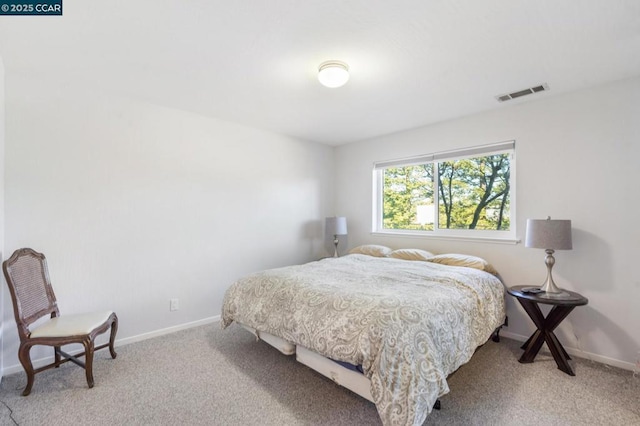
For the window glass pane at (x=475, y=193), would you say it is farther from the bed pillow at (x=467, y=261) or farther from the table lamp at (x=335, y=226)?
the table lamp at (x=335, y=226)

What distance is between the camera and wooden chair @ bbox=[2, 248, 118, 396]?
1979 mm

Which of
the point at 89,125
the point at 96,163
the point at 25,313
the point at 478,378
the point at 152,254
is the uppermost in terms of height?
the point at 89,125

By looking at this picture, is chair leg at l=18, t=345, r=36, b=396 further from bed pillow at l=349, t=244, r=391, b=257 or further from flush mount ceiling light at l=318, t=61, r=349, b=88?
bed pillow at l=349, t=244, r=391, b=257

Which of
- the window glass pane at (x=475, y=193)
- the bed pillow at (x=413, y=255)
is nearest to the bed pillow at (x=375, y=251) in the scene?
the bed pillow at (x=413, y=255)

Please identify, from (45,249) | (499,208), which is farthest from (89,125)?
(499,208)

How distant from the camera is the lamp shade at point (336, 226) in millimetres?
4238

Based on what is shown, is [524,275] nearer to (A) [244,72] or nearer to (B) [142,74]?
(A) [244,72]

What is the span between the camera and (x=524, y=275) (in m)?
2.93

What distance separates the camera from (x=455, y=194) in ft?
11.9

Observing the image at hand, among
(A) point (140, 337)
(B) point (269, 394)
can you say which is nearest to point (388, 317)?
(B) point (269, 394)

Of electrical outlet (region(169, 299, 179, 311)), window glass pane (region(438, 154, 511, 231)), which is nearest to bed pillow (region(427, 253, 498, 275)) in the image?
window glass pane (region(438, 154, 511, 231))

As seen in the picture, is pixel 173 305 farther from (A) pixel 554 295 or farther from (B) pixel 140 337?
(A) pixel 554 295

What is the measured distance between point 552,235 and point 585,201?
22.8 inches

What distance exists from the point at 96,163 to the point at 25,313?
52.6 inches
